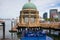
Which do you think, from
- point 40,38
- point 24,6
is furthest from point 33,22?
point 40,38

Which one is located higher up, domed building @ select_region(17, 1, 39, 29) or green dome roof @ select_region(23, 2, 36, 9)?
green dome roof @ select_region(23, 2, 36, 9)

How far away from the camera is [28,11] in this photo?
92.8 m

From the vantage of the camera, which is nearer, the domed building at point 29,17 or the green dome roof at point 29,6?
the domed building at point 29,17

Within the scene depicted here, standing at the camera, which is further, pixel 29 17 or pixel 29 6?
pixel 29 6

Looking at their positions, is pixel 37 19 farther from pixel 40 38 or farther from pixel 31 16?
pixel 40 38

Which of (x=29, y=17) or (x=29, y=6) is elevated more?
(x=29, y=6)

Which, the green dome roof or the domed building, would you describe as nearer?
the domed building

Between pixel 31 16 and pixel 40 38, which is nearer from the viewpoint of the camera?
pixel 40 38

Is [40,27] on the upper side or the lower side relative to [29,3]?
lower

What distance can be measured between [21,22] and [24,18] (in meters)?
2.37

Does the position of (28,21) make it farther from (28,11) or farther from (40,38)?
(40,38)

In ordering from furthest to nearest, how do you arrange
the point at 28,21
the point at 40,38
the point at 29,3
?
the point at 29,3 → the point at 28,21 → the point at 40,38

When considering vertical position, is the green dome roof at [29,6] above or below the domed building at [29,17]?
above

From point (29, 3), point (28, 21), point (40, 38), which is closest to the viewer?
point (40, 38)
